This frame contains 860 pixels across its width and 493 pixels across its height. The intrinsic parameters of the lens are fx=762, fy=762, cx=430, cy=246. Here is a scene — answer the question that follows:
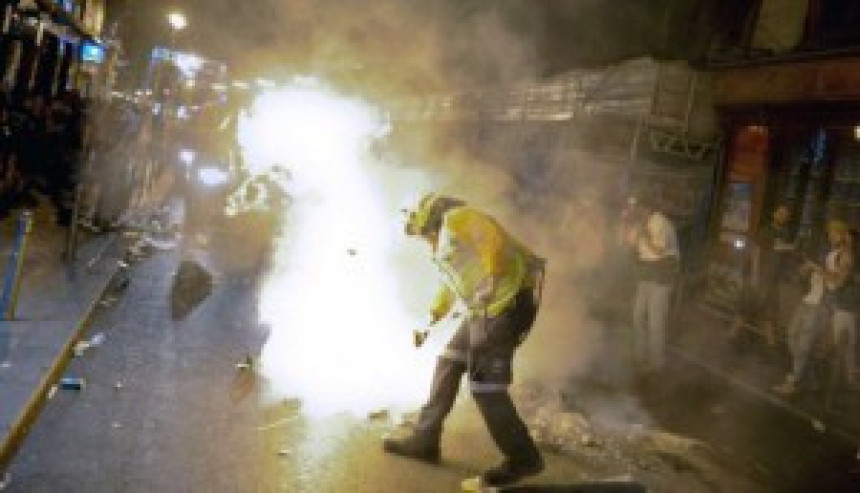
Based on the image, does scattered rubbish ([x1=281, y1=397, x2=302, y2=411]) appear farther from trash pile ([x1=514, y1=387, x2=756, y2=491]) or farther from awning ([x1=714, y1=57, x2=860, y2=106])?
awning ([x1=714, y1=57, x2=860, y2=106])

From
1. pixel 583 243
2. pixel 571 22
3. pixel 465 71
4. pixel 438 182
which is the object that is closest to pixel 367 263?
pixel 583 243

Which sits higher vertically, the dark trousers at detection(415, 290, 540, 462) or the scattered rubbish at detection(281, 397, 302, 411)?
the dark trousers at detection(415, 290, 540, 462)

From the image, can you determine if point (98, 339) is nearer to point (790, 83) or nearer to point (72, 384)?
point (72, 384)

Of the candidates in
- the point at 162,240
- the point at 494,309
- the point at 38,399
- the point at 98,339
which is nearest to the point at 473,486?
the point at 494,309

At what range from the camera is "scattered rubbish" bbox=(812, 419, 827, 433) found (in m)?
7.06

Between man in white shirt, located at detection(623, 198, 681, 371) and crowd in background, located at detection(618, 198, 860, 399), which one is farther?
man in white shirt, located at detection(623, 198, 681, 371)

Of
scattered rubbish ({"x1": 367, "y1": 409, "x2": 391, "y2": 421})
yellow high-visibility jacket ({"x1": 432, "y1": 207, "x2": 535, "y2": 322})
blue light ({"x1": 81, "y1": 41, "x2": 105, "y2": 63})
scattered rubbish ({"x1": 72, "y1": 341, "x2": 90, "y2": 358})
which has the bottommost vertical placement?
scattered rubbish ({"x1": 367, "y1": 409, "x2": 391, "y2": 421})

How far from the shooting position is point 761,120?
1099cm

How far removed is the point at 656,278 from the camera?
8.53 m

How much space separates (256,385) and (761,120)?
8.41m

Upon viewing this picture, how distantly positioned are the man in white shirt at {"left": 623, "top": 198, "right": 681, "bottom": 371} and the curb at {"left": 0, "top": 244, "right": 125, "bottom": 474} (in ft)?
19.0

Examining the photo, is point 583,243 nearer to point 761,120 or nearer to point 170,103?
point 761,120

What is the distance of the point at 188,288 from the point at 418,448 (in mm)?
5191

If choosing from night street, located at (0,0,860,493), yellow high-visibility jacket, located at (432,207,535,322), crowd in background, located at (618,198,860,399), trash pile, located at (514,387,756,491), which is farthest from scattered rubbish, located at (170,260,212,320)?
crowd in background, located at (618,198,860,399)
